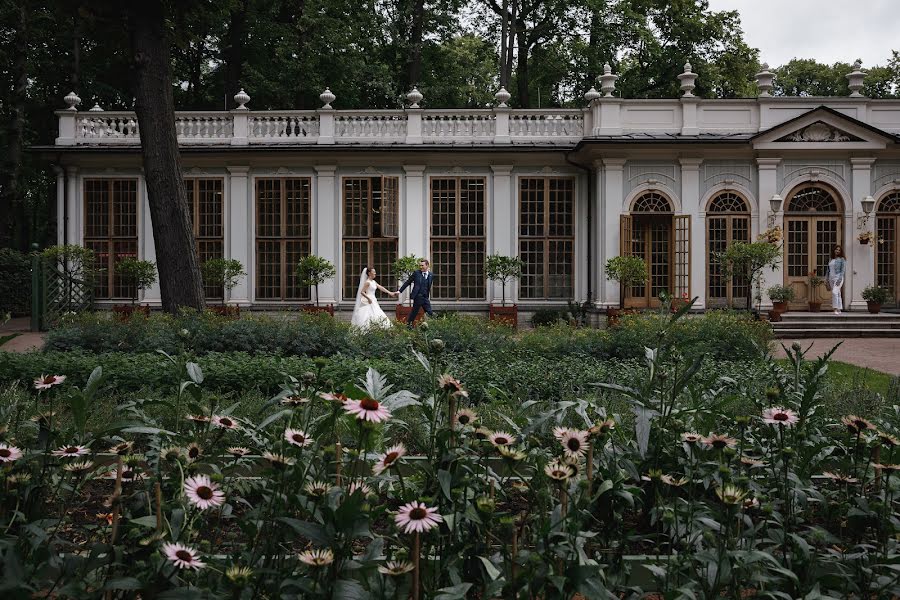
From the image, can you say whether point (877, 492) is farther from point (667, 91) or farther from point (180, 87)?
point (180, 87)

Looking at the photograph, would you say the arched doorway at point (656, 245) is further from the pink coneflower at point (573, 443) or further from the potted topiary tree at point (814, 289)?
the pink coneflower at point (573, 443)

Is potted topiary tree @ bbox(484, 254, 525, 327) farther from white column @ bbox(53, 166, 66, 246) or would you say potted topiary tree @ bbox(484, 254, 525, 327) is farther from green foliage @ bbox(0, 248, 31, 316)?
green foliage @ bbox(0, 248, 31, 316)

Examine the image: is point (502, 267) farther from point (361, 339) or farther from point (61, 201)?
point (61, 201)

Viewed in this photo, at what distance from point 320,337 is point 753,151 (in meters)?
14.5

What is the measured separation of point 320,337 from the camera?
938 centimetres

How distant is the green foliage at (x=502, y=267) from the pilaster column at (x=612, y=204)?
7.40ft

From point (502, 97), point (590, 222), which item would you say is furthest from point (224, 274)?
point (590, 222)

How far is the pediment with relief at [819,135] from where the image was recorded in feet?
61.9

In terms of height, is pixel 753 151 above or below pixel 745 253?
above

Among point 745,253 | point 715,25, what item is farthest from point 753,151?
A: point 715,25

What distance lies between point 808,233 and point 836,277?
1.53 meters

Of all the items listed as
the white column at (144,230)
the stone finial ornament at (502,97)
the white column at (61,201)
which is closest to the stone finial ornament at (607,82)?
the stone finial ornament at (502,97)

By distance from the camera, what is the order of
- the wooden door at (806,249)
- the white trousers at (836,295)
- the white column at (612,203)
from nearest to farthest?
the white trousers at (836,295) → the white column at (612,203) → the wooden door at (806,249)

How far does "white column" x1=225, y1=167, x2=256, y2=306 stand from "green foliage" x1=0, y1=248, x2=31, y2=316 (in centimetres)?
782
